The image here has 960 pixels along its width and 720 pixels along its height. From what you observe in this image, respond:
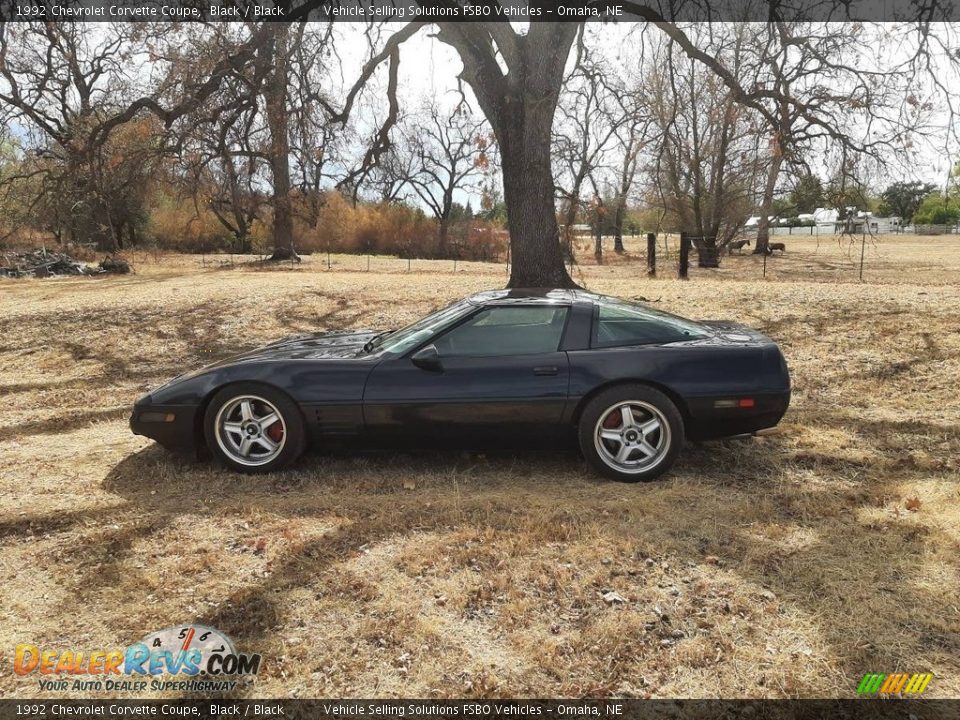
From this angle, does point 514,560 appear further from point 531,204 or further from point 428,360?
point 531,204

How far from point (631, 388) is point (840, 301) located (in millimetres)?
6516

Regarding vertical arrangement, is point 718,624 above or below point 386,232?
below

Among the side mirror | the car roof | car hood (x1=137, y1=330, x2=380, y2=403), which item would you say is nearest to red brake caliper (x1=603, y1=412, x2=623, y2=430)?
the car roof

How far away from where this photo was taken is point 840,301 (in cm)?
905

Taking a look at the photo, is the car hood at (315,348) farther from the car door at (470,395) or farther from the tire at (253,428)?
the car door at (470,395)

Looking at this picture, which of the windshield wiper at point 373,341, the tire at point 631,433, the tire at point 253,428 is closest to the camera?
the tire at point 631,433

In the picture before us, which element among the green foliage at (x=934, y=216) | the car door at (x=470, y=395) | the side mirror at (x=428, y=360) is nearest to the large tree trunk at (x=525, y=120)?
the car door at (x=470, y=395)

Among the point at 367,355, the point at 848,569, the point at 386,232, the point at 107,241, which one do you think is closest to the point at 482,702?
the point at 848,569

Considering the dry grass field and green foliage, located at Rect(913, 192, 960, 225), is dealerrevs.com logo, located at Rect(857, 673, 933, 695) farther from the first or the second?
green foliage, located at Rect(913, 192, 960, 225)

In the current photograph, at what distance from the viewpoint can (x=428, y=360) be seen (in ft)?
13.4

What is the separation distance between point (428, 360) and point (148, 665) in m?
2.20

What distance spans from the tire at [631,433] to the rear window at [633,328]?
34cm

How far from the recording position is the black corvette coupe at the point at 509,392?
407 centimetres

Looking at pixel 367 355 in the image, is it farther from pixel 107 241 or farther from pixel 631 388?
pixel 107 241
